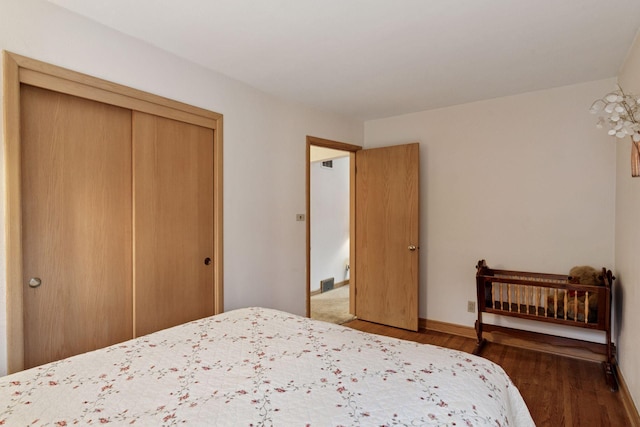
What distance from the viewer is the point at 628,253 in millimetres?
2346

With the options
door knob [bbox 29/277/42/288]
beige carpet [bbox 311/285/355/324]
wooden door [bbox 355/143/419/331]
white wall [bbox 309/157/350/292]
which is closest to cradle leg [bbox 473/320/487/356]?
wooden door [bbox 355/143/419/331]

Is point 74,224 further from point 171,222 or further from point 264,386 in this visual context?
point 264,386

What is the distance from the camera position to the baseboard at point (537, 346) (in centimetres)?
222

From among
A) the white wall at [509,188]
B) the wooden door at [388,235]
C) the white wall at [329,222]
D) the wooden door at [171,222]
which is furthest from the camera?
the white wall at [329,222]

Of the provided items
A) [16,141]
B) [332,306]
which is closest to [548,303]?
[332,306]

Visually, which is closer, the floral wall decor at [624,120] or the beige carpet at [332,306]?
the floral wall decor at [624,120]

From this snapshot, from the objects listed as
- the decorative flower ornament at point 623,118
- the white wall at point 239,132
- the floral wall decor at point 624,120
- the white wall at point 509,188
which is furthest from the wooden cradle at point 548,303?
the white wall at point 239,132

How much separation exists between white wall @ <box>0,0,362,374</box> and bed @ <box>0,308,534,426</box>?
712mm

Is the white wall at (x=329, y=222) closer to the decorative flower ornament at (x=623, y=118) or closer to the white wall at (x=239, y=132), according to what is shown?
the white wall at (x=239, y=132)

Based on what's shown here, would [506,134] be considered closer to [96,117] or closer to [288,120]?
[288,120]

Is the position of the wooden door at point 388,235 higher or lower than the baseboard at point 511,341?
higher

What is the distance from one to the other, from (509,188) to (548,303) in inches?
42.5

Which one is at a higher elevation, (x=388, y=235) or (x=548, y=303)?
(x=388, y=235)

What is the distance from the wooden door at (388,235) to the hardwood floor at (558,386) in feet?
1.71
